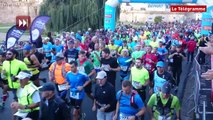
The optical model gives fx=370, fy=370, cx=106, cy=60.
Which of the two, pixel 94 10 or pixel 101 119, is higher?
pixel 94 10

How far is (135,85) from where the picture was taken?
8359 millimetres

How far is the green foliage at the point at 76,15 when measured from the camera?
31.9 meters

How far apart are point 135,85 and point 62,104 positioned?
3.13 m

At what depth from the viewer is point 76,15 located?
3225 centimetres

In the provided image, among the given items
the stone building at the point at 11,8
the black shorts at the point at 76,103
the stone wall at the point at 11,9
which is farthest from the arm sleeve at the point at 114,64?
the stone wall at the point at 11,9

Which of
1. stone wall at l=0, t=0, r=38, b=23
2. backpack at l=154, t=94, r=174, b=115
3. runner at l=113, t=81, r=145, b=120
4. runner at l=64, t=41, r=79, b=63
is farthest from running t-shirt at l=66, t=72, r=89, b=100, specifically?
stone wall at l=0, t=0, r=38, b=23

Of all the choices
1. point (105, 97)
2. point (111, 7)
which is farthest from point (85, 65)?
point (111, 7)

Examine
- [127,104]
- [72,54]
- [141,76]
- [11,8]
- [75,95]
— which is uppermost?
[11,8]

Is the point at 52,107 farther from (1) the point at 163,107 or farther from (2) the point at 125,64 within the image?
(2) the point at 125,64

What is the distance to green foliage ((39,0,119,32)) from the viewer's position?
31875mm

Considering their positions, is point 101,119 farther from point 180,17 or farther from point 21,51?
point 180,17

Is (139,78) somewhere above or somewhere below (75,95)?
above

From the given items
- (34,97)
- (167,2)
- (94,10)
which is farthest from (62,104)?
(94,10)

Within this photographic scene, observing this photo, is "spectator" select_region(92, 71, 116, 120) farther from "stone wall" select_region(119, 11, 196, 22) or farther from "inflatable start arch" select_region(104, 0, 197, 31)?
"stone wall" select_region(119, 11, 196, 22)
